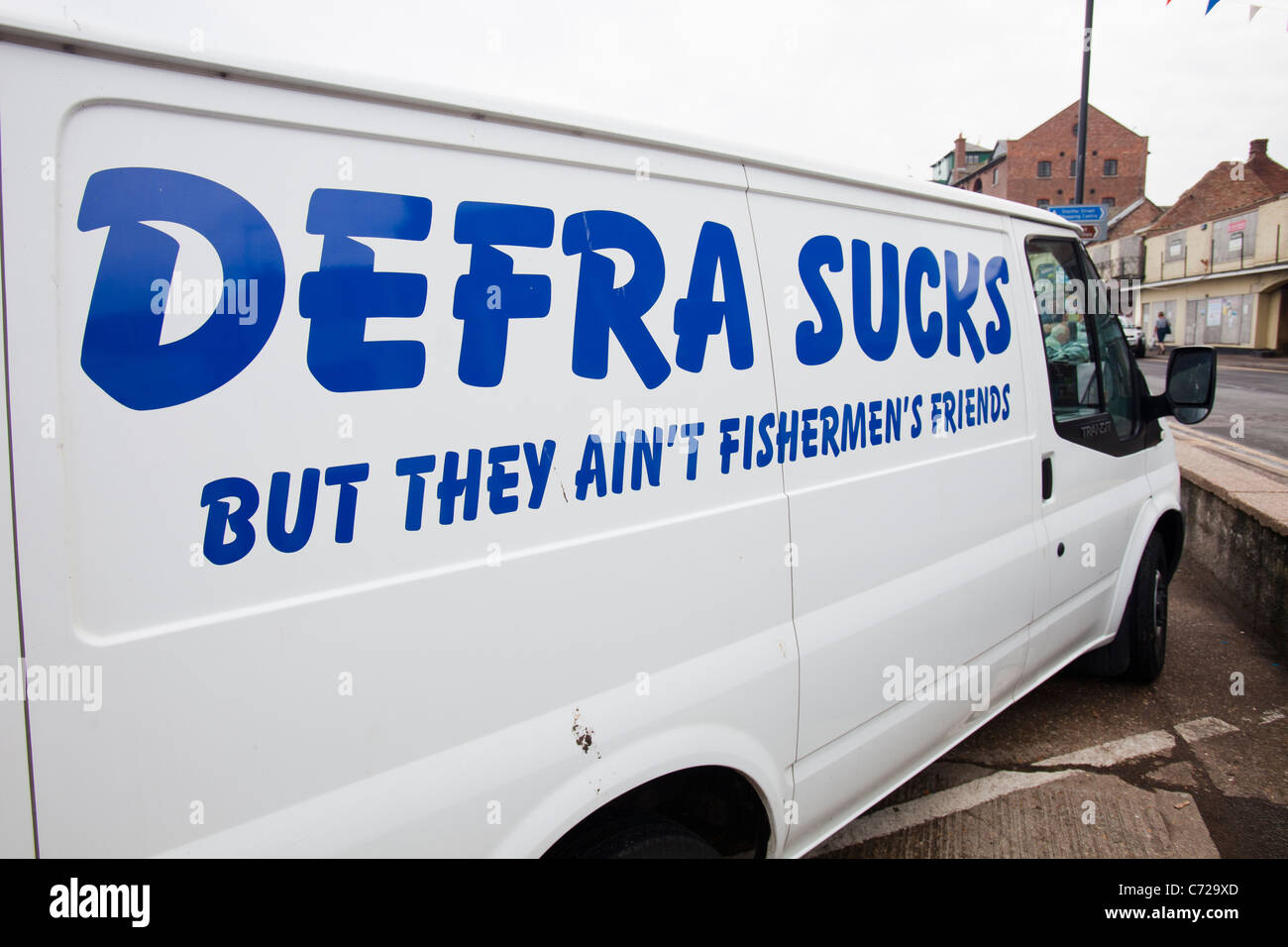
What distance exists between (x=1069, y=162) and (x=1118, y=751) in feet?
184

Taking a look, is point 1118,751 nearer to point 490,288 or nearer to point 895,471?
point 895,471

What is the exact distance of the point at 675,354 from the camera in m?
1.67

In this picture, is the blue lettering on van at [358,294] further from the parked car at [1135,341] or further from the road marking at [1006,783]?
the parked car at [1135,341]

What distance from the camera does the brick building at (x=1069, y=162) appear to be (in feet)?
164

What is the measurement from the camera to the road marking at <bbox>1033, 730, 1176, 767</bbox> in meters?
3.24

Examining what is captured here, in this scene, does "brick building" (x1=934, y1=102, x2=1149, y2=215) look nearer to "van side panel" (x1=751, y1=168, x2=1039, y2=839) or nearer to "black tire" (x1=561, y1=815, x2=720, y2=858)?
"van side panel" (x1=751, y1=168, x2=1039, y2=839)

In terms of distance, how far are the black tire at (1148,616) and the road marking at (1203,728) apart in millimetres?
303

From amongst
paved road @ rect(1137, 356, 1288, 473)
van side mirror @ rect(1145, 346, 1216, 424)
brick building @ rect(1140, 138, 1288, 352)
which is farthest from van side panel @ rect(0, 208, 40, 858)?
brick building @ rect(1140, 138, 1288, 352)

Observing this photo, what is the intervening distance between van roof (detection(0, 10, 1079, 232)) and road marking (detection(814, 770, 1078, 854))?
2.15 meters
